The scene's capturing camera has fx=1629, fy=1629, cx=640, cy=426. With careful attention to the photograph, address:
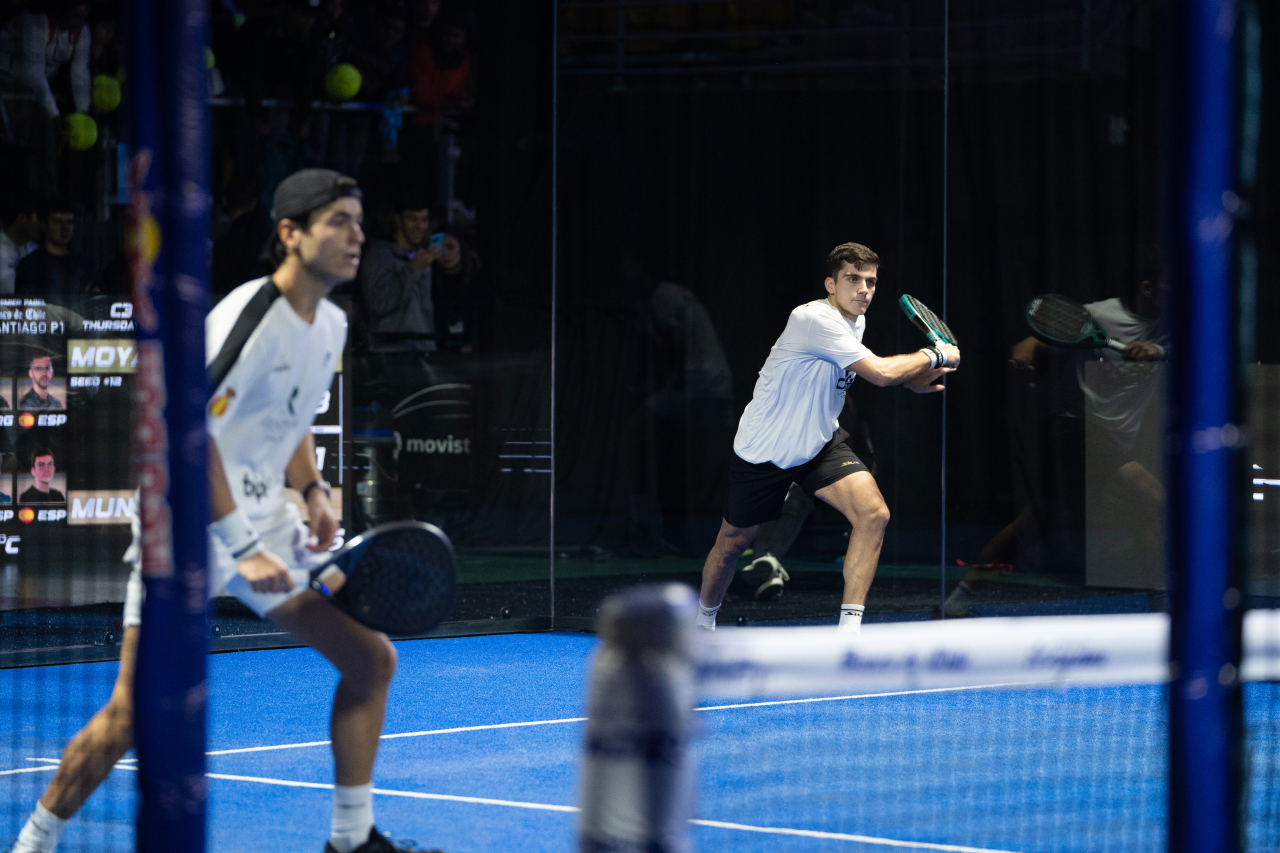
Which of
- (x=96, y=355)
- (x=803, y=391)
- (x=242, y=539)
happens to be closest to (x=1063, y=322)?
(x=803, y=391)

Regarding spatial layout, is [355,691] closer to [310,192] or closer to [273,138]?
[310,192]

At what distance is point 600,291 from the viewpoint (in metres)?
9.91

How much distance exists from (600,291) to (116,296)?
2894mm

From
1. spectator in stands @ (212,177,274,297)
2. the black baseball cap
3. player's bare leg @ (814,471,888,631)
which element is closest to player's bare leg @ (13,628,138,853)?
the black baseball cap

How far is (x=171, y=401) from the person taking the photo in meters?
2.50

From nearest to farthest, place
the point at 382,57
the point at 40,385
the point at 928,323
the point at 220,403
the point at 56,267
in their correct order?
the point at 220,403 → the point at 928,323 → the point at 40,385 → the point at 56,267 → the point at 382,57

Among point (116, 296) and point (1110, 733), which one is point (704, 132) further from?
point (1110, 733)

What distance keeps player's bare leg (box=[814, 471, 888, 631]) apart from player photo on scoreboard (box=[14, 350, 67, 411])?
391cm

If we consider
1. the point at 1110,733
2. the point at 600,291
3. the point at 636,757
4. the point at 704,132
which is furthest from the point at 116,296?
the point at 636,757

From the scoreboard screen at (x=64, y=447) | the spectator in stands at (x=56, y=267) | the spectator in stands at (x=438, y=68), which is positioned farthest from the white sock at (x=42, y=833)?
the spectator in stands at (x=438, y=68)

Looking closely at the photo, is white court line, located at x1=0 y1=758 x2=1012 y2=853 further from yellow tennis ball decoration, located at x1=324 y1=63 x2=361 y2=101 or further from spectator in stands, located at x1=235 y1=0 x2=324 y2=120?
yellow tennis ball decoration, located at x1=324 y1=63 x2=361 y2=101

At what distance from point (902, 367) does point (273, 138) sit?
3.76 m

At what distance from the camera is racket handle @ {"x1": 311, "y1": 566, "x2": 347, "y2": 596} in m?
3.93

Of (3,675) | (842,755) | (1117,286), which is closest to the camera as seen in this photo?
(842,755)
